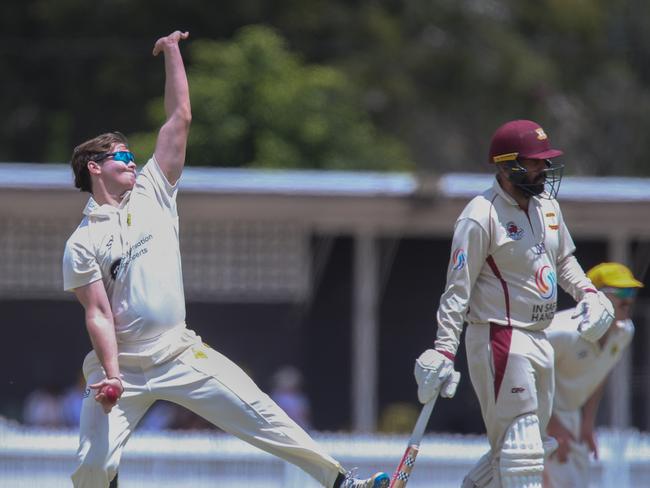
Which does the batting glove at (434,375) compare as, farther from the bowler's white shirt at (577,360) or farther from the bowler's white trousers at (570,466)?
the bowler's white trousers at (570,466)

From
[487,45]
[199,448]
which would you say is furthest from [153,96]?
[199,448]

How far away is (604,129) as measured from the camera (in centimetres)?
3027

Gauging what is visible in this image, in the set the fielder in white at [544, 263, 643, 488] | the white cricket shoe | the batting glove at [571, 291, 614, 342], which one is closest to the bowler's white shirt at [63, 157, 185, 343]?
the white cricket shoe

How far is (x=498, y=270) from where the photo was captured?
6688 millimetres

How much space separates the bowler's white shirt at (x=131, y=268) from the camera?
6.32m

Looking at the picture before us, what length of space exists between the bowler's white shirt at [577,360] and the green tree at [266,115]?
39.5 feet

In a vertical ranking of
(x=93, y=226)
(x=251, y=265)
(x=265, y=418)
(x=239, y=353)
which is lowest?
(x=239, y=353)

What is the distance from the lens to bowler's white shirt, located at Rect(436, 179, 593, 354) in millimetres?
6590

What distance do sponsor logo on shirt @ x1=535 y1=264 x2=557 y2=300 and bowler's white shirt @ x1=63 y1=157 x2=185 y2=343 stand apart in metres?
1.76

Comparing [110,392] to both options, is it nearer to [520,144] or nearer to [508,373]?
[508,373]

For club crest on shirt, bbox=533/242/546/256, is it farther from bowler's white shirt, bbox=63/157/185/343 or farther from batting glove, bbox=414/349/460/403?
bowler's white shirt, bbox=63/157/185/343

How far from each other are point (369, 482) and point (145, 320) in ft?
4.23

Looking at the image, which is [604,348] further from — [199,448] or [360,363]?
[360,363]

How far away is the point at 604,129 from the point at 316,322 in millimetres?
15151
